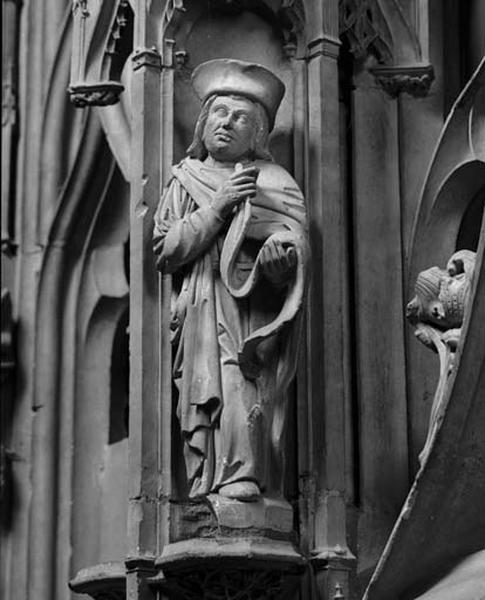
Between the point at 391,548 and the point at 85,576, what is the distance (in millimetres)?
1558

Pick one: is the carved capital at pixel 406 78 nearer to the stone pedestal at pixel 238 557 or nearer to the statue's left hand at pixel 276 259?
the statue's left hand at pixel 276 259

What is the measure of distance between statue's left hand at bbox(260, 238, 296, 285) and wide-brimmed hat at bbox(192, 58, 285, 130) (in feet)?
2.03

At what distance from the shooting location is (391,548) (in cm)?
873

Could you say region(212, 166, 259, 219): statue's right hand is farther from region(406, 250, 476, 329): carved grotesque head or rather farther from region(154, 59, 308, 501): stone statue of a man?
region(406, 250, 476, 329): carved grotesque head

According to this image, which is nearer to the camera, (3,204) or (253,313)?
(253,313)

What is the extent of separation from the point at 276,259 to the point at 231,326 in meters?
0.30

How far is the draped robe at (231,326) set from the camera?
900 centimetres

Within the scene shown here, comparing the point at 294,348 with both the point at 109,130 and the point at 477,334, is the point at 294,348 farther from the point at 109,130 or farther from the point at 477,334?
the point at 109,130

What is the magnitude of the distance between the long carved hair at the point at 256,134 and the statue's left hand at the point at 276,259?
47cm

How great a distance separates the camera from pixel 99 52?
1015 centimetres

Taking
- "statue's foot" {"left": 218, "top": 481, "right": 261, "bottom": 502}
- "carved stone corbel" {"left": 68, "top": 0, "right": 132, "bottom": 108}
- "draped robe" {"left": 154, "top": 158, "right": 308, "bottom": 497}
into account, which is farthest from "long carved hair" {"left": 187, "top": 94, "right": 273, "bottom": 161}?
"statue's foot" {"left": 218, "top": 481, "right": 261, "bottom": 502}

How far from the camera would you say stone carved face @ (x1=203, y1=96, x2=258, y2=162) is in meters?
9.35

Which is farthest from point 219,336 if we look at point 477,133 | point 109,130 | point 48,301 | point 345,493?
point 48,301

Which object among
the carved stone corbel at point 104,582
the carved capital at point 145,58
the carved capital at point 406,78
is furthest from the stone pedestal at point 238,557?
the carved capital at point 406,78
